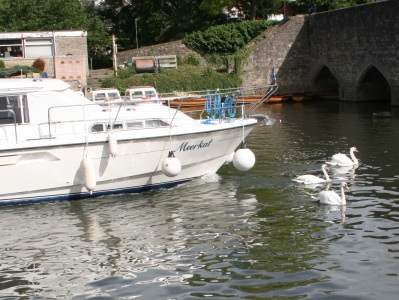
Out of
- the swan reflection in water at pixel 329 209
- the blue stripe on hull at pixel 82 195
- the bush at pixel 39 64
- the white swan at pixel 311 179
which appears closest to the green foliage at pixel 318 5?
the bush at pixel 39 64

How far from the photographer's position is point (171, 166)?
1452 centimetres

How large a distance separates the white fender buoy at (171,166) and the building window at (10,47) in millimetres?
24429

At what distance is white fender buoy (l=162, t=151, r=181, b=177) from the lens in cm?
1453

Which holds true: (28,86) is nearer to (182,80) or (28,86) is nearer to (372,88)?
(182,80)

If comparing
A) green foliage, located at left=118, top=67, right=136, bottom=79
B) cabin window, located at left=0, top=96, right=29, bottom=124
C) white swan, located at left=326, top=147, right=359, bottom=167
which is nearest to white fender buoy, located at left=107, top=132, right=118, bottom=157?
cabin window, located at left=0, top=96, right=29, bottom=124

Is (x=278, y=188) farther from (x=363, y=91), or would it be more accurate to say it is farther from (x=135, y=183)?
(x=363, y=91)

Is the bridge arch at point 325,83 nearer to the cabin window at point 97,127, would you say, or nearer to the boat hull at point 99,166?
the boat hull at point 99,166

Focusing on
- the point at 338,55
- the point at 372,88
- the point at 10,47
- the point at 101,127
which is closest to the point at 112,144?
the point at 101,127

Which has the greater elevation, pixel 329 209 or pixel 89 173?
pixel 89 173

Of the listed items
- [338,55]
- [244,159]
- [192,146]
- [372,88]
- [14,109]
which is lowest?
[244,159]

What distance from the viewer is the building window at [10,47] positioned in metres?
37.1

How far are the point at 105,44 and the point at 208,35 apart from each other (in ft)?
19.7

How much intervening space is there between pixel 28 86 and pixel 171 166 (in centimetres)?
323

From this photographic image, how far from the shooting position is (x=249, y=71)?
1542 inches
